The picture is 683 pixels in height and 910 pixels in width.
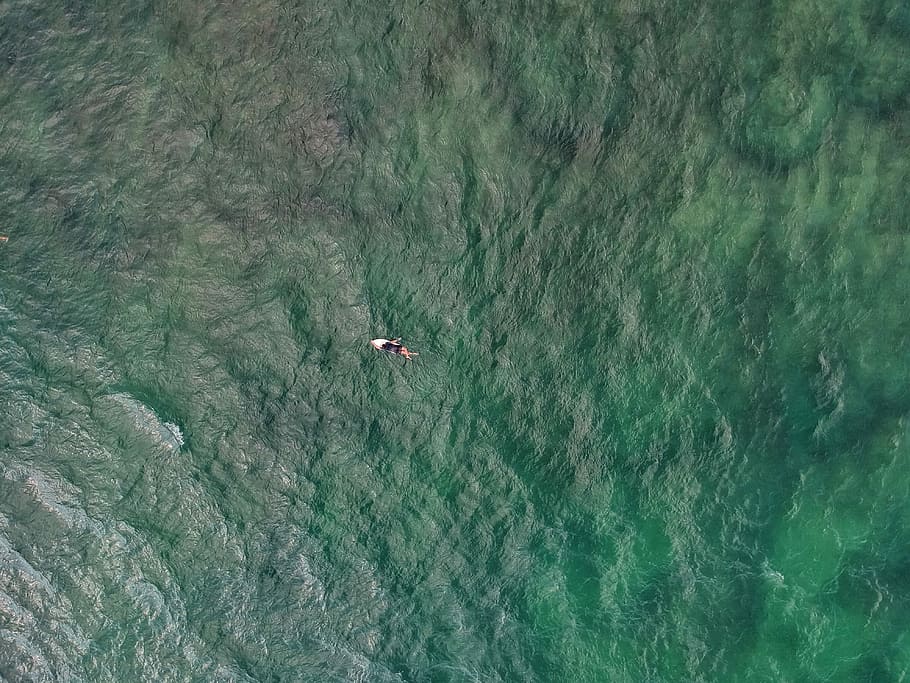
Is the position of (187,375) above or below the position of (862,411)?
below

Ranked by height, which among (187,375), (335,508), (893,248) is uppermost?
(893,248)

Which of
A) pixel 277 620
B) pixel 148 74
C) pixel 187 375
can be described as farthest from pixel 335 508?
pixel 148 74

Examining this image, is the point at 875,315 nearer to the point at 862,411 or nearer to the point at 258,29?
the point at 862,411

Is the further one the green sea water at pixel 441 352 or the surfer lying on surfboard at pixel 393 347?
the surfer lying on surfboard at pixel 393 347

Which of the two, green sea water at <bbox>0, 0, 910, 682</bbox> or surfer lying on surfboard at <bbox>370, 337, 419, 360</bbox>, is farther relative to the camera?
surfer lying on surfboard at <bbox>370, 337, 419, 360</bbox>
